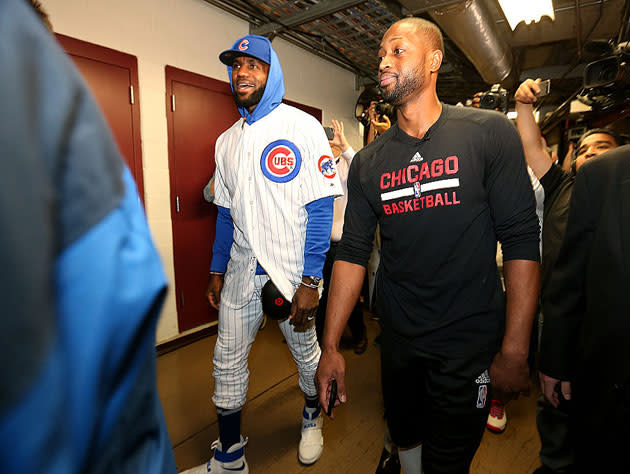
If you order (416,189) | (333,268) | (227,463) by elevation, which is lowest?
(227,463)

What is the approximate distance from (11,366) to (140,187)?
318 cm

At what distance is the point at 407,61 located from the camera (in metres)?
1.39

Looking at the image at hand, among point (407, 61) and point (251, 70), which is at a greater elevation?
point (251, 70)

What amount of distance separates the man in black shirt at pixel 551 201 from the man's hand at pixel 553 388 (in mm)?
408

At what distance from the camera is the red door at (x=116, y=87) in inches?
105

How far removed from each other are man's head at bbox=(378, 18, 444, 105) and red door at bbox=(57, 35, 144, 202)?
2.31 metres

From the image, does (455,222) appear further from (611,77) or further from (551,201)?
(611,77)

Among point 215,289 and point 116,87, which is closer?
point 215,289

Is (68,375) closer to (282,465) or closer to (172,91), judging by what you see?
(282,465)

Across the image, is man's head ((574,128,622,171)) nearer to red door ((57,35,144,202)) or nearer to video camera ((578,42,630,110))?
video camera ((578,42,630,110))

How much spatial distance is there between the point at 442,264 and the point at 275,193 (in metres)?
0.90

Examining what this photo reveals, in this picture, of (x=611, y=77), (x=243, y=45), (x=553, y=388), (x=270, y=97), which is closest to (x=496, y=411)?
(x=553, y=388)

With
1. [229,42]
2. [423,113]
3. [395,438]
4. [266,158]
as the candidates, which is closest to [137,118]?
[229,42]

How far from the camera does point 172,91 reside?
129 inches
